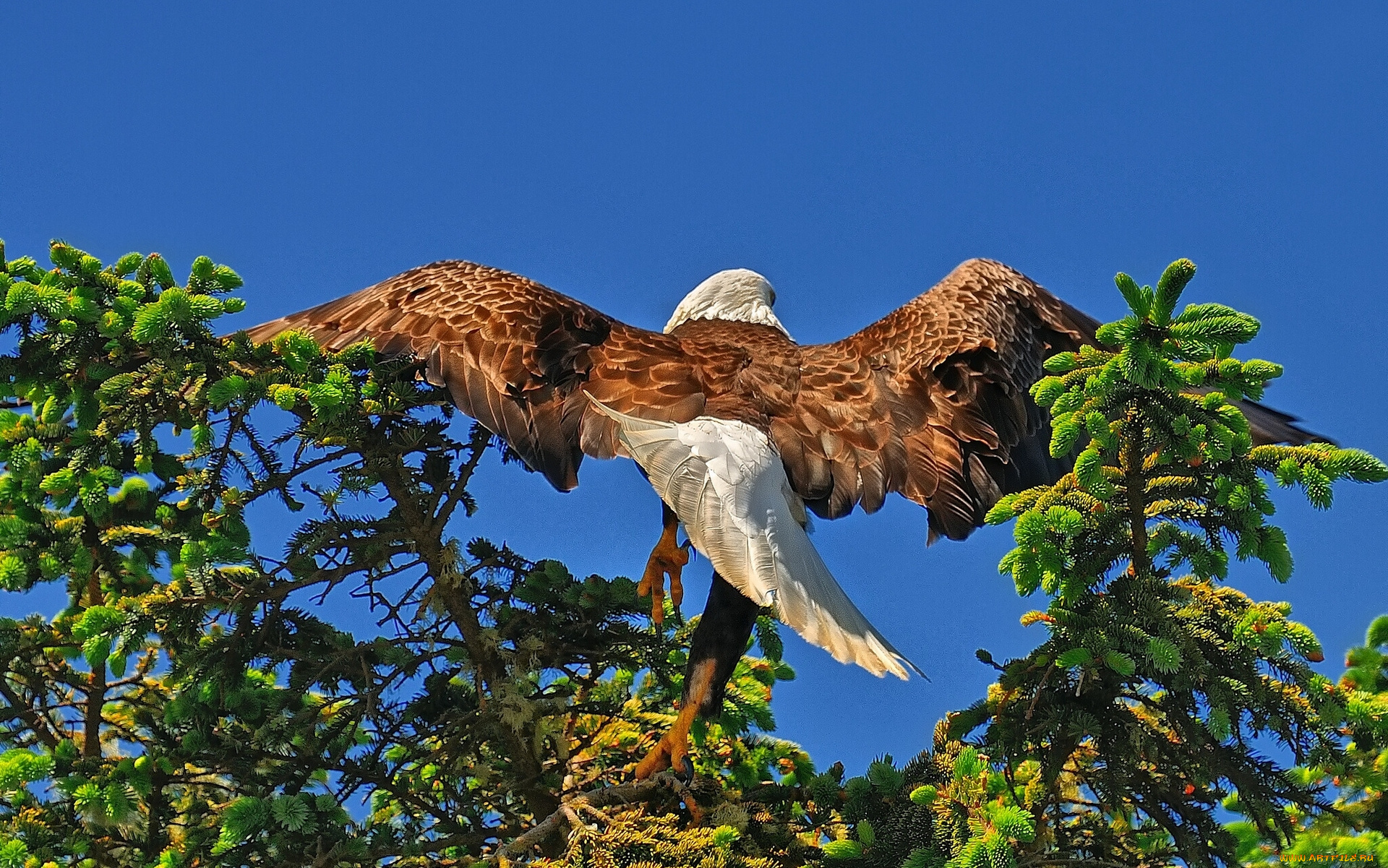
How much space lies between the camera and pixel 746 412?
188 inches

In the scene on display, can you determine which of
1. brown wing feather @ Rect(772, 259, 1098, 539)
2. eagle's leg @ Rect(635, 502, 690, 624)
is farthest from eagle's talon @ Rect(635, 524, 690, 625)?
brown wing feather @ Rect(772, 259, 1098, 539)

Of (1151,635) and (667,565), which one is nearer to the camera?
(1151,635)

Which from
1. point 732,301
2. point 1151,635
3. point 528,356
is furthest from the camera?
point 732,301

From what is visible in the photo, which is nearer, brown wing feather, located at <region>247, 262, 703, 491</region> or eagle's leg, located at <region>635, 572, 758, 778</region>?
eagle's leg, located at <region>635, 572, 758, 778</region>

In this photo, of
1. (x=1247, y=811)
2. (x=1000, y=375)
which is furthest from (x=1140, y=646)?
(x=1000, y=375)

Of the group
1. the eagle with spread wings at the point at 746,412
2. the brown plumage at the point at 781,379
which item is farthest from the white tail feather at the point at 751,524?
the brown plumage at the point at 781,379

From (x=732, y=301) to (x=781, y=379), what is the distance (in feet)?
5.07

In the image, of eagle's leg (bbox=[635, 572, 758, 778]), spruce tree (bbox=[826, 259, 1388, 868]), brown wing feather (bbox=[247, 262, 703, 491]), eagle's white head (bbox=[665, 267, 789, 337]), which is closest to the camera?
spruce tree (bbox=[826, 259, 1388, 868])

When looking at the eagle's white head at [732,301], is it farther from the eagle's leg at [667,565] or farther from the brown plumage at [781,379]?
the eagle's leg at [667,565]

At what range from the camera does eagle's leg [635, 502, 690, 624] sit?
16.6 feet

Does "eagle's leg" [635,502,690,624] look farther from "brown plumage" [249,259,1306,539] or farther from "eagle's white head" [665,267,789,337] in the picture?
"eagle's white head" [665,267,789,337]

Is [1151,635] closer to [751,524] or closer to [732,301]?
[751,524]

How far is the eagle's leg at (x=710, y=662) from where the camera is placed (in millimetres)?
4664

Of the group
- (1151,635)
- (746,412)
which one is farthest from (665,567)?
(1151,635)
